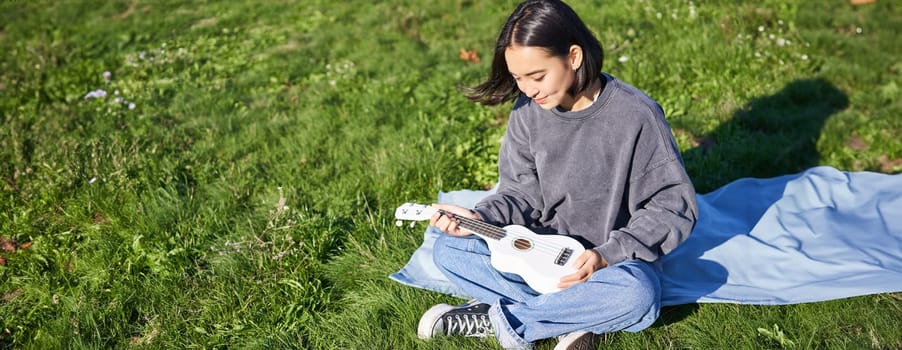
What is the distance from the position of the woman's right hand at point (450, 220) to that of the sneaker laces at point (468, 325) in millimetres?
380

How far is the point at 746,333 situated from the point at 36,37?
724cm

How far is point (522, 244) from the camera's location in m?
3.01

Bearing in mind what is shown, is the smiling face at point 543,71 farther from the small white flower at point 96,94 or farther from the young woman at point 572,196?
the small white flower at point 96,94

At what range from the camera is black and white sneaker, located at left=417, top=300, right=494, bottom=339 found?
3080 millimetres

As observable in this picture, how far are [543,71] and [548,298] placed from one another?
0.93 metres

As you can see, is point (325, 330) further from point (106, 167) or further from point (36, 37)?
point (36, 37)

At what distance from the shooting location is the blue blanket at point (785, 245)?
3.19m

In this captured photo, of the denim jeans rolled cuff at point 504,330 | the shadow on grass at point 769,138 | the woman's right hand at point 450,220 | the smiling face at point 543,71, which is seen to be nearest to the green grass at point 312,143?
the shadow on grass at point 769,138

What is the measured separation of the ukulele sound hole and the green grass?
47cm

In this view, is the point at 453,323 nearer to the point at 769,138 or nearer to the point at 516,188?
the point at 516,188

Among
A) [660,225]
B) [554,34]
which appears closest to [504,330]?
[660,225]

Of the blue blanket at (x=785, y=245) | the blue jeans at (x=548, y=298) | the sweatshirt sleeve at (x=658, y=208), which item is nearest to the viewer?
the blue jeans at (x=548, y=298)

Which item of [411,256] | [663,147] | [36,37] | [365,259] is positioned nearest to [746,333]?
[663,147]

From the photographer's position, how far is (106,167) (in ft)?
14.6
